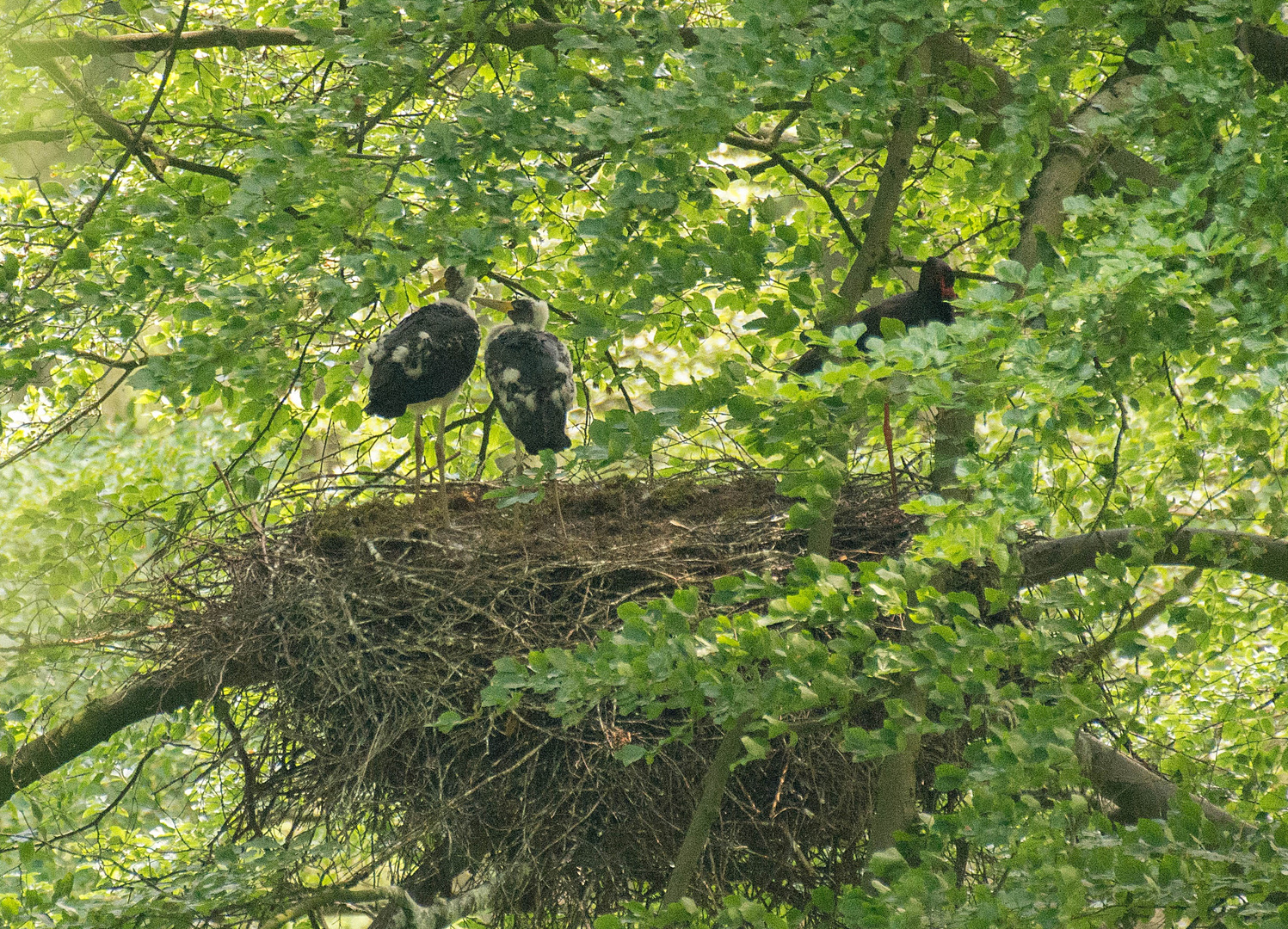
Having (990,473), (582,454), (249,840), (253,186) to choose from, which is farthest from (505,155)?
(249,840)

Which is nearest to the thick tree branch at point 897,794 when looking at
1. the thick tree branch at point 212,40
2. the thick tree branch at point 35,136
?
the thick tree branch at point 212,40

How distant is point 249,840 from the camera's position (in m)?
3.87

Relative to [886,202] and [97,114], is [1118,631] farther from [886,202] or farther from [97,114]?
A: [97,114]

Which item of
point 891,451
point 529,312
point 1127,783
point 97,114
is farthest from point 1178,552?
point 97,114

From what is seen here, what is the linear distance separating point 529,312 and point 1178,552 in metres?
3.25

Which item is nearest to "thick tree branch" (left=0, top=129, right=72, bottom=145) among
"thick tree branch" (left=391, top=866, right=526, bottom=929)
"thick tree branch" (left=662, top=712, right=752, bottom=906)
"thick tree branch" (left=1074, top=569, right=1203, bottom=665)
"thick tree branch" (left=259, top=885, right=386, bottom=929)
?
"thick tree branch" (left=259, top=885, right=386, bottom=929)

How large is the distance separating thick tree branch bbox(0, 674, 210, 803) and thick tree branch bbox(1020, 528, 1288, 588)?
10.4ft

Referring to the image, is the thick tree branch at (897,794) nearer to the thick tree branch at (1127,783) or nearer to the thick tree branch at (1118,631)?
the thick tree branch at (1118,631)

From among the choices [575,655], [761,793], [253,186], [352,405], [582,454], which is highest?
[253,186]

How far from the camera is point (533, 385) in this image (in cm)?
491

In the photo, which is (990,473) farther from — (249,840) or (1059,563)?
(249,840)

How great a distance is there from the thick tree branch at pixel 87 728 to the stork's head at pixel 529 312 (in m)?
2.26

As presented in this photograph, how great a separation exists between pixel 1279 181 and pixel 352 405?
3.59m

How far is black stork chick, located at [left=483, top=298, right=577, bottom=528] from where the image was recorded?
16.0ft
